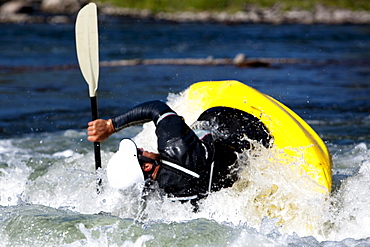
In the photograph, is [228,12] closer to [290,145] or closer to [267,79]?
[267,79]

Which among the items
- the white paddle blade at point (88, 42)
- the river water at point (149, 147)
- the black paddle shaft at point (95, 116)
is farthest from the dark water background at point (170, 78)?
the black paddle shaft at point (95, 116)

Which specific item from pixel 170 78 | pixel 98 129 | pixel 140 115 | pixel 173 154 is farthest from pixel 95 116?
pixel 170 78

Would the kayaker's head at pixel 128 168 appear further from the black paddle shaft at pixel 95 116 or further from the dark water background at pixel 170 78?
the dark water background at pixel 170 78

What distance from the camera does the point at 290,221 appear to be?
3.88m

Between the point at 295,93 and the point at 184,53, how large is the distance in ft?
26.0

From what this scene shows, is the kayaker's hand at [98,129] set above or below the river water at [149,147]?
above

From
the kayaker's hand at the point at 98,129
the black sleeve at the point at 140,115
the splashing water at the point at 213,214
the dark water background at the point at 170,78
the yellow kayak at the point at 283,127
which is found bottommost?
the dark water background at the point at 170,78

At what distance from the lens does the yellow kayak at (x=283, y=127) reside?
414cm

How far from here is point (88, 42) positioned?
4.41m

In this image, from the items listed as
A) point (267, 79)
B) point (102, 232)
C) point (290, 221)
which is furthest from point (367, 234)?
point (267, 79)

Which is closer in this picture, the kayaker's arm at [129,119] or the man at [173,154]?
the man at [173,154]

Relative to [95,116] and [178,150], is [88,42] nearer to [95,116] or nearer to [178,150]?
[95,116]

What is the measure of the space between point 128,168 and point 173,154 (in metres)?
0.30

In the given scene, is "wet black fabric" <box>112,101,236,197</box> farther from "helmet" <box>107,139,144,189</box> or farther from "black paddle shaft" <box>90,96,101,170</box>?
"black paddle shaft" <box>90,96,101,170</box>
